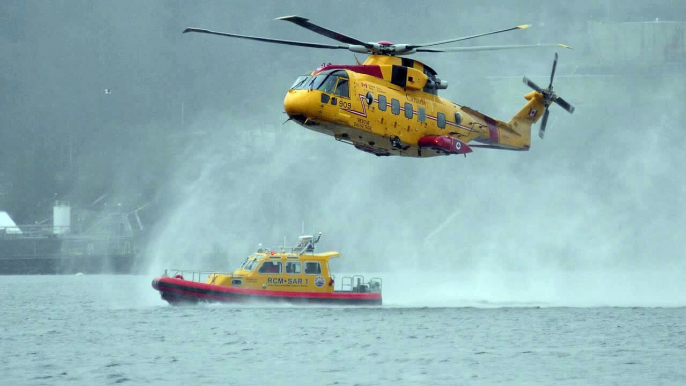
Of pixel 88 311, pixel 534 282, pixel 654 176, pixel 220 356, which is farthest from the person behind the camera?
pixel 654 176

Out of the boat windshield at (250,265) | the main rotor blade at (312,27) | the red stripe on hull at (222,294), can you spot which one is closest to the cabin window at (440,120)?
the main rotor blade at (312,27)

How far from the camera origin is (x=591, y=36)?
14738 cm

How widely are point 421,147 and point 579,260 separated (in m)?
64.2

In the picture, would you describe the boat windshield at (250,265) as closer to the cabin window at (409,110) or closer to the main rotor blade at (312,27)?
the cabin window at (409,110)

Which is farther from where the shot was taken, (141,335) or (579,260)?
(579,260)

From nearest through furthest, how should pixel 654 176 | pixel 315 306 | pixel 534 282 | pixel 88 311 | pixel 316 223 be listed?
pixel 315 306, pixel 88 311, pixel 534 282, pixel 654 176, pixel 316 223

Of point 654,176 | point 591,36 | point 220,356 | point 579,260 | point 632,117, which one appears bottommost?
point 220,356

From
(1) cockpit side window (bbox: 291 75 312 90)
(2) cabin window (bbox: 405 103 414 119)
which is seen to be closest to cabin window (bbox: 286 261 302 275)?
(2) cabin window (bbox: 405 103 414 119)

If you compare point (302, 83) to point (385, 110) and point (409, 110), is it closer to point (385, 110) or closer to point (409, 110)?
point (385, 110)

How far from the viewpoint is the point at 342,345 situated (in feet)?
124

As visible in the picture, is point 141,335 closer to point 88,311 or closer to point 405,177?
point 88,311

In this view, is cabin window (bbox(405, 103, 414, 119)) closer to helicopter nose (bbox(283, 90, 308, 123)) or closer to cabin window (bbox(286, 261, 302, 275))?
helicopter nose (bbox(283, 90, 308, 123))

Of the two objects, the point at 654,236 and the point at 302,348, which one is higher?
the point at 654,236

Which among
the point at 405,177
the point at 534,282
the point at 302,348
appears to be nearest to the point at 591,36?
the point at 405,177
